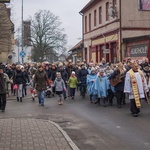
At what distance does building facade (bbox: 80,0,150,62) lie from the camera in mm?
32031

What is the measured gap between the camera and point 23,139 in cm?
847

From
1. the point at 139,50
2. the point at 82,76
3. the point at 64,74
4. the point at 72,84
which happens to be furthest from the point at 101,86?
the point at 139,50

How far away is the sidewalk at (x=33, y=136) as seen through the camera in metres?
7.78

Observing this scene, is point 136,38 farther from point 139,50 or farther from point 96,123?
point 96,123

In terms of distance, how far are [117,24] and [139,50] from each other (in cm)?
658

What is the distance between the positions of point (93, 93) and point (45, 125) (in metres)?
6.06

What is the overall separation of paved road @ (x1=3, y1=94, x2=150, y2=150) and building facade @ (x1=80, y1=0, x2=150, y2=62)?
1563cm

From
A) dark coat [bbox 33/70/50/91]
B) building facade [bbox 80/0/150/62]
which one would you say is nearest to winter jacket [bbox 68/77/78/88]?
dark coat [bbox 33/70/50/91]

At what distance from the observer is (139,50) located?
27.0 metres

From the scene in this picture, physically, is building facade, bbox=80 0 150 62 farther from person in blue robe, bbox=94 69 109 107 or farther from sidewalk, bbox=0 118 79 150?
sidewalk, bbox=0 118 79 150

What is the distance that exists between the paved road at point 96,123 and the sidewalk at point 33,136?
367mm

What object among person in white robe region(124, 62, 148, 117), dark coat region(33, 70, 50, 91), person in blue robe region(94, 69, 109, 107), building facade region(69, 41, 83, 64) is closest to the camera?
person in white robe region(124, 62, 148, 117)

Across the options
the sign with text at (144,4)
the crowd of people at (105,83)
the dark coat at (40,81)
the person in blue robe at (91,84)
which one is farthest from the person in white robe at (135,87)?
the sign with text at (144,4)

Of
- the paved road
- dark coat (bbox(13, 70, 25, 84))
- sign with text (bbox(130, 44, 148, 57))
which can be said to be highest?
sign with text (bbox(130, 44, 148, 57))
